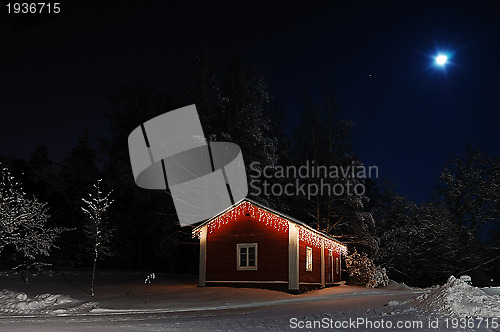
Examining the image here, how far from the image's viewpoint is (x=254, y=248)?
2341cm

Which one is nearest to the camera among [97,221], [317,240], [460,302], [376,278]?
[460,302]

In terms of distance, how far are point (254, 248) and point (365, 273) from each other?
10.1 m

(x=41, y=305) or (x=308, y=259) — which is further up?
(x=308, y=259)

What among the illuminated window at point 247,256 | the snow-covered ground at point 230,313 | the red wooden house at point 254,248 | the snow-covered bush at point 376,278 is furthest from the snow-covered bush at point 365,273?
the snow-covered ground at point 230,313

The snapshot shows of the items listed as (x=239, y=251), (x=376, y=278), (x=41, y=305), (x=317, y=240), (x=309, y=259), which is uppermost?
(x=317, y=240)

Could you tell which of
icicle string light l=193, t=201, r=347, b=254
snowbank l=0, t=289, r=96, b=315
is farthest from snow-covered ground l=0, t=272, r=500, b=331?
icicle string light l=193, t=201, r=347, b=254

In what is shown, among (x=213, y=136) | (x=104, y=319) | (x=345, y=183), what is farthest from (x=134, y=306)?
(x=345, y=183)

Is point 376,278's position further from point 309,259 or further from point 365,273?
point 309,259

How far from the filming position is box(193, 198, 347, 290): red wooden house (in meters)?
22.7

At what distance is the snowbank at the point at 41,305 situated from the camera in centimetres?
1525

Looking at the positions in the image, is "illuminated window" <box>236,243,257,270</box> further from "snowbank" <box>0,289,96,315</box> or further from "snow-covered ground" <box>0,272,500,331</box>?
"snowbank" <box>0,289,96,315</box>

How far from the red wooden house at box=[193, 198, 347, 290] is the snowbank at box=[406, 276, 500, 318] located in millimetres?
9447

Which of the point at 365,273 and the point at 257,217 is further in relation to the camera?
the point at 365,273

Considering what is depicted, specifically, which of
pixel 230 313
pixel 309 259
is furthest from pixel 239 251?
pixel 230 313
